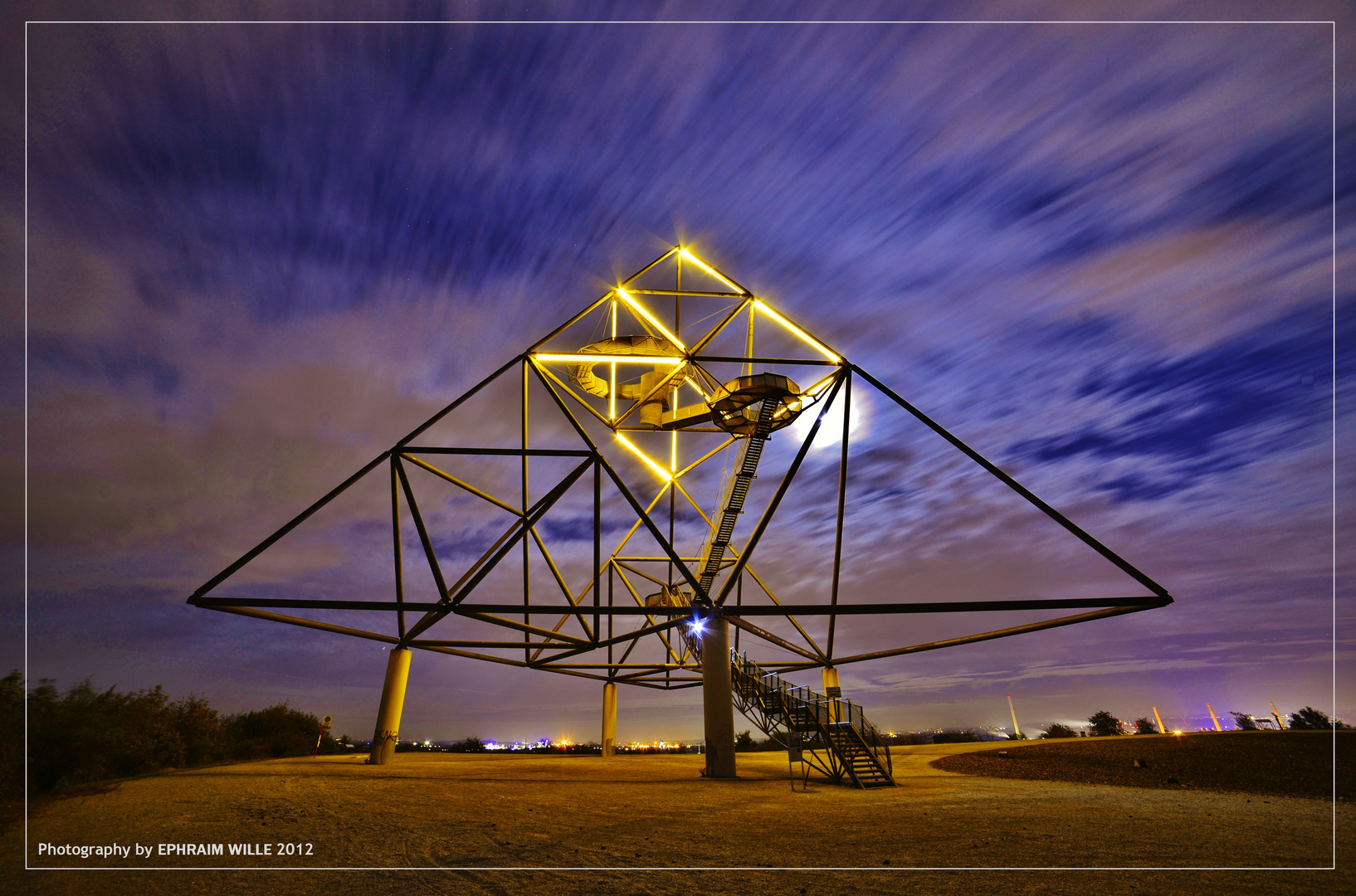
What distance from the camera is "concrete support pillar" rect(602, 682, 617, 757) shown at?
116ft

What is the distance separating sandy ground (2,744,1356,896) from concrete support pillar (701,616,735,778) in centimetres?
316

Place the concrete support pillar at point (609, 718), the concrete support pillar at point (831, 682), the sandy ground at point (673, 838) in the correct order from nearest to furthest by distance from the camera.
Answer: the sandy ground at point (673, 838) < the concrete support pillar at point (831, 682) < the concrete support pillar at point (609, 718)

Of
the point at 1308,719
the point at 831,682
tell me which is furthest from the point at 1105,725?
the point at 831,682

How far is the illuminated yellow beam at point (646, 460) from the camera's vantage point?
2555cm

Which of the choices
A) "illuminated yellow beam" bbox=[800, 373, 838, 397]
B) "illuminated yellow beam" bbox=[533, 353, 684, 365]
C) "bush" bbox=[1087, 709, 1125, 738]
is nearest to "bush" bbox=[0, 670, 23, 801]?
"illuminated yellow beam" bbox=[533, 353, 684, 365]

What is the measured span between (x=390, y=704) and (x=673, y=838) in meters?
16.5

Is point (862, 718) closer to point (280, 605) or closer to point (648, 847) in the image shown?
point (648, 847)

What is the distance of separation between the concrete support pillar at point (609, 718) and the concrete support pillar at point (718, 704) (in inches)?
719

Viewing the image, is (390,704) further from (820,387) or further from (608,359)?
(820,387)

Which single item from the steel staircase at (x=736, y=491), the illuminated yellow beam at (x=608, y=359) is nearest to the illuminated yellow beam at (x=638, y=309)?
the illuminated yellow beam at (x=608, y=359)

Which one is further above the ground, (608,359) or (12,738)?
(608,359)

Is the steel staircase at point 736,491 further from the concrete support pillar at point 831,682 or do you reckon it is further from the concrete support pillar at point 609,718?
the concrete support pillar at point 609,718

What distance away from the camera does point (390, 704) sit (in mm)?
21594

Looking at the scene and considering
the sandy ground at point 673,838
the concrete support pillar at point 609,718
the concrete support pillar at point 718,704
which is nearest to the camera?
the sandy ground at point 673,838
